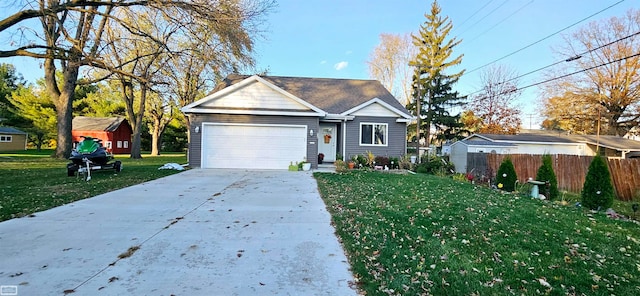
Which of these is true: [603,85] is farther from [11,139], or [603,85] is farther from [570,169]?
[11,139]

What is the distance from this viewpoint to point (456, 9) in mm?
17234

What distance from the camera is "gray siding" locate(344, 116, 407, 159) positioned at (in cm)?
1568

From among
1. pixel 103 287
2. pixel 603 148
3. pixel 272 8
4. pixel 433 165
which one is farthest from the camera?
pixel 603 148

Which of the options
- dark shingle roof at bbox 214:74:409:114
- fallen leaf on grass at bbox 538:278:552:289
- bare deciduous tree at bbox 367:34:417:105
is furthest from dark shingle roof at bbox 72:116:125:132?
fallen leaf on grass at bbox 538:278:552:289

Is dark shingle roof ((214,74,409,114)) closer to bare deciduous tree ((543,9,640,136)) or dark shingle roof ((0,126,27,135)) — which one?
bare deciduous tree ((543,9,640,136))

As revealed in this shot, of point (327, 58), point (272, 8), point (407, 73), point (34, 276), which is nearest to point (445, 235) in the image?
point (34, 276)

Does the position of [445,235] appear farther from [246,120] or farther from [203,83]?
[203,83]

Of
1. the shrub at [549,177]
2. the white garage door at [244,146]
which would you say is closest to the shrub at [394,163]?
the white garage door at [244,146]

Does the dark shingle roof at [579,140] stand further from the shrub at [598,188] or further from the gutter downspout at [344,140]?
the shrub at [598,188]

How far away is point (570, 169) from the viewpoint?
37.5 ft

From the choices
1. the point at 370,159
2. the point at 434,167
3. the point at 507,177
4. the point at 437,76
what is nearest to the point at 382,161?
the point at 370,159

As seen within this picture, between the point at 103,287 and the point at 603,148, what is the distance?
3604 centimetres

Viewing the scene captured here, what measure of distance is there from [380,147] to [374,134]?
73cm

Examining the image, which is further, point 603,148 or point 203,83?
point 603,148
